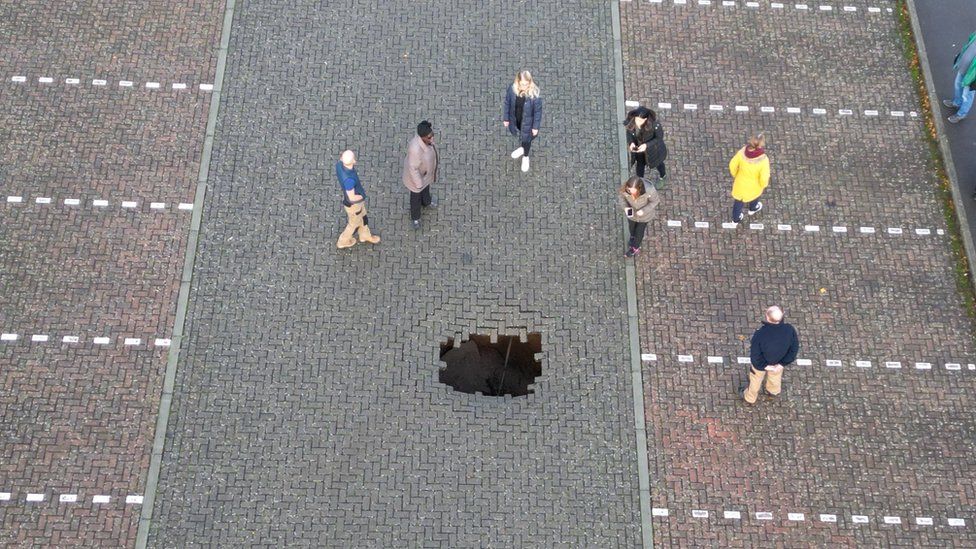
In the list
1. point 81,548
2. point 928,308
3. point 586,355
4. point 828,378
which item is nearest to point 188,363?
point 81,548

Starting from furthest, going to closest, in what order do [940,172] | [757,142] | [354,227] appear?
1. [940,172]
2. [354,227]
3. [757,142]

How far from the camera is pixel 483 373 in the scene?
16562 mm

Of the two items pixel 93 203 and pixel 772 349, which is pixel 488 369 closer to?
pixel 772 349

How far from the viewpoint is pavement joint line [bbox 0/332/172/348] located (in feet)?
49.4

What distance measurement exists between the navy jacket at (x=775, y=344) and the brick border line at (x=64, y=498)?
28.9ft

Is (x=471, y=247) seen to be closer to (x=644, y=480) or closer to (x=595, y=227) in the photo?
(x=595, y=227)

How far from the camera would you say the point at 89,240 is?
15914 millimetres

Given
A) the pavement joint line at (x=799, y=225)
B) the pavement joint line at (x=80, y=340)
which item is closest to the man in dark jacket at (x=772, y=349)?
the pavement joint line at (x=799, y=225)

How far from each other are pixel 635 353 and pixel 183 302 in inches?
273

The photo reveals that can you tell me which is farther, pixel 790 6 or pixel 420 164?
pixel 790 6

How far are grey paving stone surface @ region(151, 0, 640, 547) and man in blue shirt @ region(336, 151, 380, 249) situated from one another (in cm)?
26

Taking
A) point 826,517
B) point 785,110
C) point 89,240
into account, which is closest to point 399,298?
point 89,240

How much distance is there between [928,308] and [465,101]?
8286 mm

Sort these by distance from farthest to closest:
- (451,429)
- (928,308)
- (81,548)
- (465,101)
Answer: (465,101) → (928,308) → (451,429) → (81,548)
